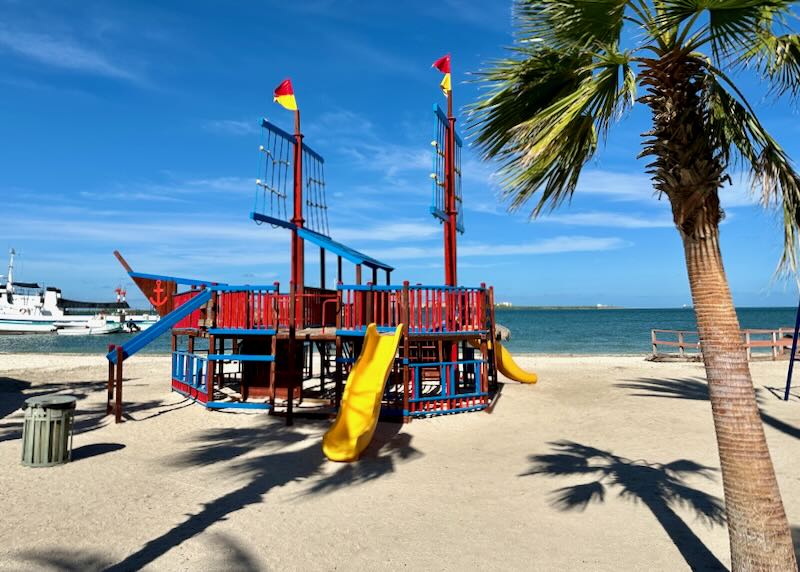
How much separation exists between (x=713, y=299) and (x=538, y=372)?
19560 mm

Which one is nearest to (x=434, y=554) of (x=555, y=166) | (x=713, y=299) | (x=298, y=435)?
(x=713, y=299)

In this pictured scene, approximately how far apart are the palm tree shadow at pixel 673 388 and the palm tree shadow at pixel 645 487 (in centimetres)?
533

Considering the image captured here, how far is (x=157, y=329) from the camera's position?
45.5 feet

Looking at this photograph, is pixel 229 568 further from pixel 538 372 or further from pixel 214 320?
pixel 538 372

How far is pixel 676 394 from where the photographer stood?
53.9ft

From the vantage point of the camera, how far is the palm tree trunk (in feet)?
13.8

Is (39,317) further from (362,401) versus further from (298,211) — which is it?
(362,401)

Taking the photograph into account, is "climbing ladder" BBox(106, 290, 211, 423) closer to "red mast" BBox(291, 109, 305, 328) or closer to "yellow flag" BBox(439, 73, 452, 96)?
"red mast" BBox(291, 109, 305, 328)

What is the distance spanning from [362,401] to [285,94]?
1126cm

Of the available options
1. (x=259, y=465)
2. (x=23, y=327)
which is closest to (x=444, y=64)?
(x=259, y=465)

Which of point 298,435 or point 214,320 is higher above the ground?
point 214,320

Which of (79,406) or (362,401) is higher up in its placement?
(362,401)

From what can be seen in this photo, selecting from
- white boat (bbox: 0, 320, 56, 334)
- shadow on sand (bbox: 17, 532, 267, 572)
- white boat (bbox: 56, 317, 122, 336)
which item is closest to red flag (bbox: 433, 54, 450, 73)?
shadow on sand (bbox: 17, 532, 267, 572)

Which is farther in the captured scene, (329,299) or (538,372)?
(538,372)
